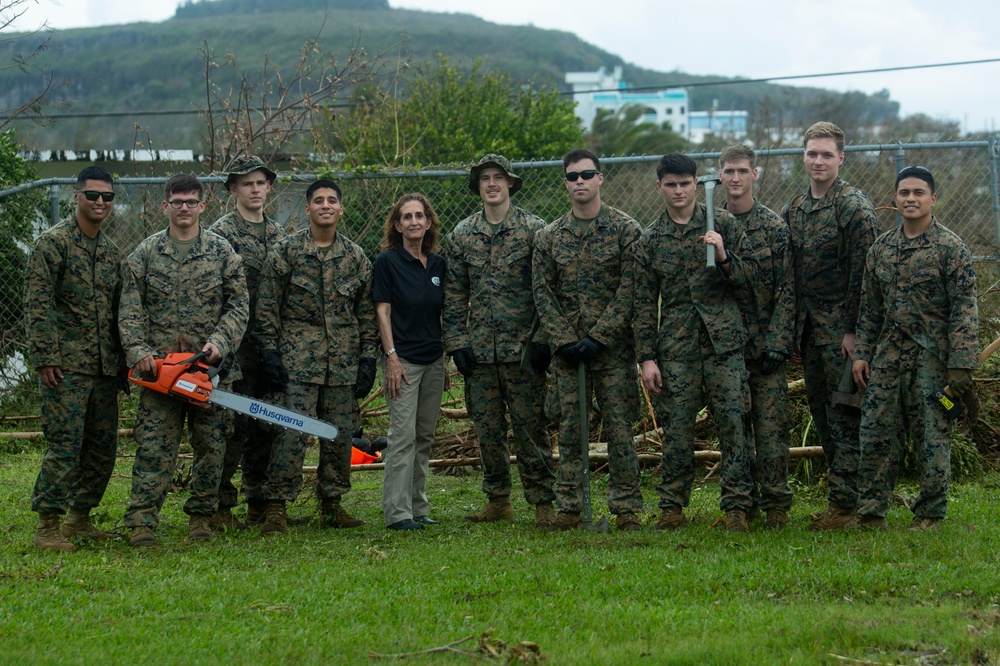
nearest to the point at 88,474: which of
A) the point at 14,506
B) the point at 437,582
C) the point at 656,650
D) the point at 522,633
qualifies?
the point at 14,506

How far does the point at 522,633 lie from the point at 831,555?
2.05m

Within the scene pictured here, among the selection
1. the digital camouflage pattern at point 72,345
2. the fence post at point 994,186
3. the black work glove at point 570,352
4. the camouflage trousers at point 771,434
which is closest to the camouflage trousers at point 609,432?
the black work glove at point 570,352

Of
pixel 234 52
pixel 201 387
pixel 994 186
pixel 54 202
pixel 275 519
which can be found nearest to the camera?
pixel 201 387

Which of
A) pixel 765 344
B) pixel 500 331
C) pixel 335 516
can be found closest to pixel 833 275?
pixel 765 344

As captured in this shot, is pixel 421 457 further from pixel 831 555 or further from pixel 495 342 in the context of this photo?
pixel 831 555

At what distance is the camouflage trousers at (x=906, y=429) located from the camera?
6402mm

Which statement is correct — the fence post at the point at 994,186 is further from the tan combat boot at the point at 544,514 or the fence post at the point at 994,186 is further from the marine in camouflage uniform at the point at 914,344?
the tan combat boot at the point at 544,514

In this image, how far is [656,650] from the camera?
14.4 ft

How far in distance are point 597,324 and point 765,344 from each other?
1.06 metres

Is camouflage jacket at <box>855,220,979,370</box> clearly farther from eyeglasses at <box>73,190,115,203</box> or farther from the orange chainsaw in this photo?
eyeglasses at <box>73,190,115,203</box>

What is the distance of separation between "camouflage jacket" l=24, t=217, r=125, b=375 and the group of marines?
1cm

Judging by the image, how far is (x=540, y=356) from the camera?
7.26 m

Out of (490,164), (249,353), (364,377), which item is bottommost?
(364,377)

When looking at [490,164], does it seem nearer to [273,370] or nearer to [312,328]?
[312,328]
